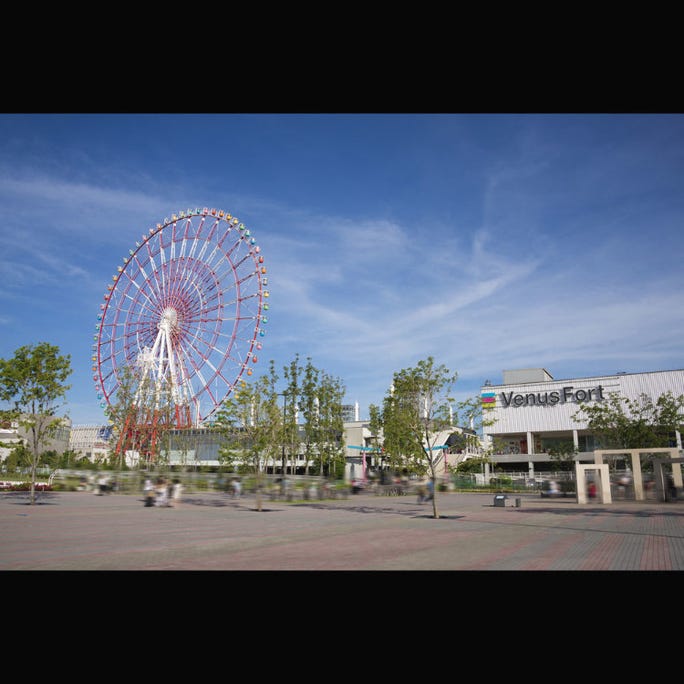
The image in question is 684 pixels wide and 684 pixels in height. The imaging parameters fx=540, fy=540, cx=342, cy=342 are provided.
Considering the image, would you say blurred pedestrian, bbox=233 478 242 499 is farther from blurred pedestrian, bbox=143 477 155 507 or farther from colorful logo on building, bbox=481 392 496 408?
colorful logo on building, bbox=481 392 496 408

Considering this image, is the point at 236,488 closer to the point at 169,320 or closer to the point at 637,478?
the point at 169,320

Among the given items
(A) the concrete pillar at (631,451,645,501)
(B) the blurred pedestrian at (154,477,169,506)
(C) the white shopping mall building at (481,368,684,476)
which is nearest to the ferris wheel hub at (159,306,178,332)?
(B) the blurred pedestrian at (154,477,169,506)

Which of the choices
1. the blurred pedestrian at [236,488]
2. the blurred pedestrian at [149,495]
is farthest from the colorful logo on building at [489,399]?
the blurred pedestrian at [149,495]

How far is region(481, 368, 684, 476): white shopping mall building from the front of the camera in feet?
180

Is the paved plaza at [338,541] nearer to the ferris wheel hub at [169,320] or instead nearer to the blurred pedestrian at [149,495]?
the blurred pedestrian at [149,495]

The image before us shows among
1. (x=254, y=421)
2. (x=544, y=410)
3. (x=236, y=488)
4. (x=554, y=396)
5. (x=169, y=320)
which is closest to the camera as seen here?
(x=254, y=421)

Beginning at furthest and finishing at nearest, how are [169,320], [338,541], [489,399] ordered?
[489,399] → [169,320] → [338,541]

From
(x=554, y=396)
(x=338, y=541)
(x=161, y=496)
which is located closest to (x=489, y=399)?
(x=554, y=396)

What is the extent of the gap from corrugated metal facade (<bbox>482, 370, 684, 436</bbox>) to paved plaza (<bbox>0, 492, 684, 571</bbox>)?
39.5 meters

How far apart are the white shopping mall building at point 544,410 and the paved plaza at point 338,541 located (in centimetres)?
4001

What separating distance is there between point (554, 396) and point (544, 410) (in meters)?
1.89

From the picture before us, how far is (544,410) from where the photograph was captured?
59281 millimetres
